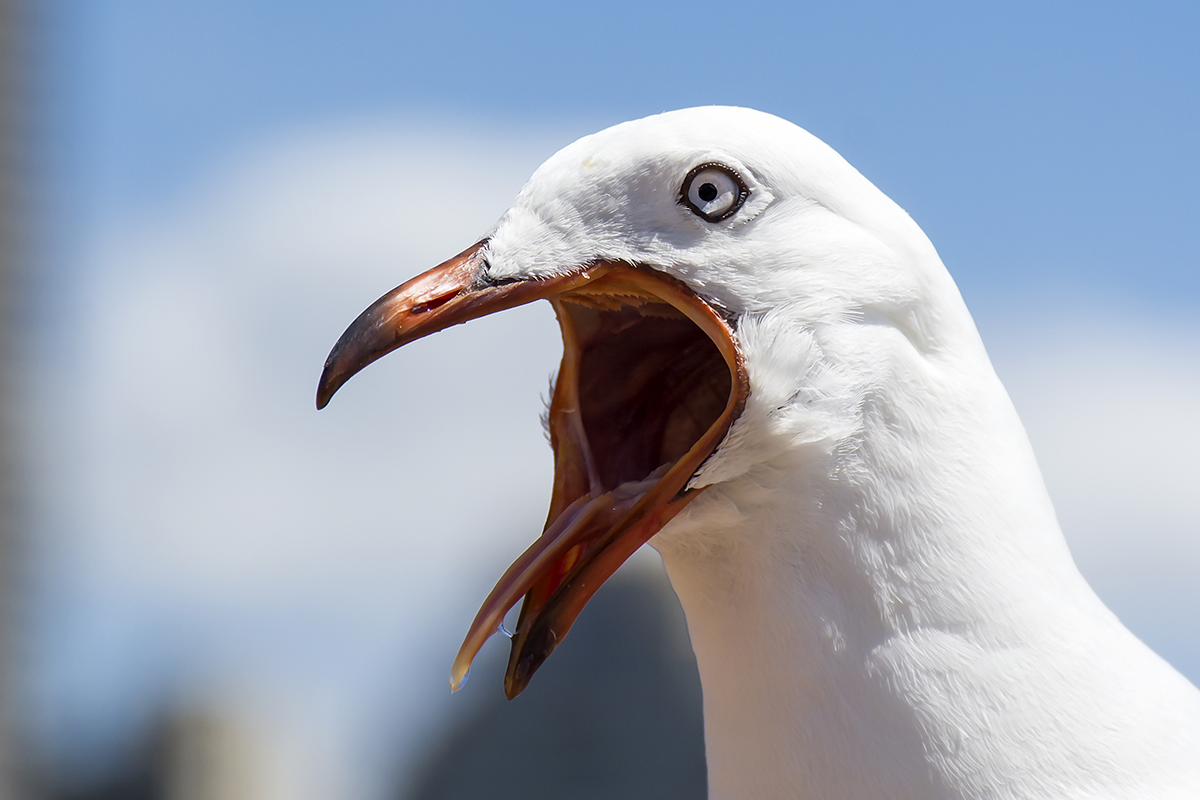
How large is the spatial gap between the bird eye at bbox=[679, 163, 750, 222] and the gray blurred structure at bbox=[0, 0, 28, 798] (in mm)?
12574

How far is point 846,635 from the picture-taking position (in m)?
1.55

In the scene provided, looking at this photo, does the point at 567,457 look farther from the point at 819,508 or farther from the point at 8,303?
the point at 8,303

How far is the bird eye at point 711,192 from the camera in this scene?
159 cm

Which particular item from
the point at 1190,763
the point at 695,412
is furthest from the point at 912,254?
the point at 1190,763

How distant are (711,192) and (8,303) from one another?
1285cm

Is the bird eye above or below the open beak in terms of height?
above

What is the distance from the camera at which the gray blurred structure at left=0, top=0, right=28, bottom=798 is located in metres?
12.3

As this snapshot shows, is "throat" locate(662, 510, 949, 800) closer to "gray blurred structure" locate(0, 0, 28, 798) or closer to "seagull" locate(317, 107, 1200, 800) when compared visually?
"seagull" locate(317, 107, 1200, 800)

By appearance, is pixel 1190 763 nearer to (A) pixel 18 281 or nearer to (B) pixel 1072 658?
(B) pixel 1072 658

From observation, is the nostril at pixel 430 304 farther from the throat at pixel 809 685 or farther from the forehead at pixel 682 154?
the throat at pixel 809 685

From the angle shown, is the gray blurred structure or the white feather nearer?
the white feather

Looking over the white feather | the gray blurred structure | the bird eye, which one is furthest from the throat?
the gray blurred structure

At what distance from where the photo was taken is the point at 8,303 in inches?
491

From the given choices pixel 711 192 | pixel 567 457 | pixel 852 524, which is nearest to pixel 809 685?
pixel 852 524
